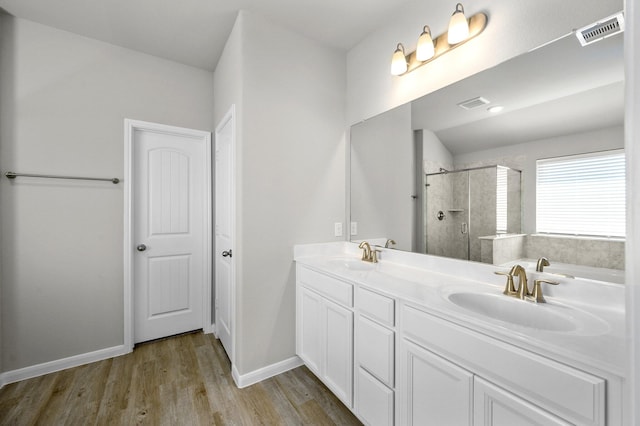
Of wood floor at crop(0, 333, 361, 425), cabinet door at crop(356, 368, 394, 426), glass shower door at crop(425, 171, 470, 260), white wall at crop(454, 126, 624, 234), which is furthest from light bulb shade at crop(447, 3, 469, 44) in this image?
wood floor at crop(0, 333, 361, 425)

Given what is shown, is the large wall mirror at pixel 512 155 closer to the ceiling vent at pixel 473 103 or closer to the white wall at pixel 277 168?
the ceiling vent at pixel 473 103

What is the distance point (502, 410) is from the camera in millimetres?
893

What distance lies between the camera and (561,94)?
124 cm

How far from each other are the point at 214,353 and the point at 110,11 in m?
2.77

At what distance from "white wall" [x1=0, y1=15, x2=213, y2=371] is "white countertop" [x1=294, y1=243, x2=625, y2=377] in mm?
1759

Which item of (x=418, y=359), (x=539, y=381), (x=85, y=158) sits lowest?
(x=418, y=359)

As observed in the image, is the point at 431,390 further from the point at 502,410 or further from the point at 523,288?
the point at 523,288

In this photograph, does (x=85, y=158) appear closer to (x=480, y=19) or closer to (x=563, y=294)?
(x=480, y=19)

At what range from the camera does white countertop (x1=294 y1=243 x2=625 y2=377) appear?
77 centimetres

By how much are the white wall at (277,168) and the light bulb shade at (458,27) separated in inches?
41.5


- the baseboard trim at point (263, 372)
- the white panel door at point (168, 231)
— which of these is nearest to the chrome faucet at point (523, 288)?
the baseboard trim at point (263, 372)

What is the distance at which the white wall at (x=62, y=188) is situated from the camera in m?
2.02

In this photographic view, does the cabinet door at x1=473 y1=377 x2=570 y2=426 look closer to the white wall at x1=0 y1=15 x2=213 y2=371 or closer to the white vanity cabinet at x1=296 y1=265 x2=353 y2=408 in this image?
the white vanity cabinet at x1=296 y1=265 x2=353 y2=408

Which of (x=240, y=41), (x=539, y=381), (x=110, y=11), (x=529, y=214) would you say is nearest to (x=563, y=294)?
(x=529, y=214)
